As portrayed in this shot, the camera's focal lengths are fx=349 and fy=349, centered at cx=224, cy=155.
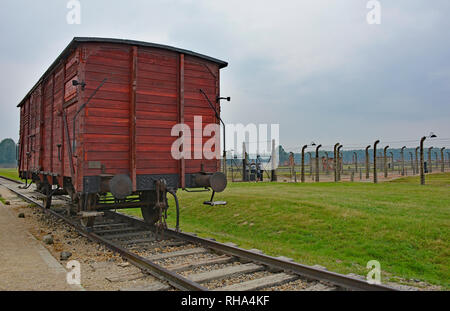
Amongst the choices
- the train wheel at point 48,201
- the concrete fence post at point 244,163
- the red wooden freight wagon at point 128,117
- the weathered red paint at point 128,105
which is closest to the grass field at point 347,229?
the red wooden freight wagon at point 128,117

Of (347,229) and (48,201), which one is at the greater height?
(48,201)

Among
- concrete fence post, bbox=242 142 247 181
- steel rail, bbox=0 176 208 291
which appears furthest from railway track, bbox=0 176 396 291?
concrete fence post, bbox=242 142 247 181

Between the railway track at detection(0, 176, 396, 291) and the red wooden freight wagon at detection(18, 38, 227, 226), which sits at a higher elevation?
the red wooden freight wagon at detection(18, 38, 227, 226)

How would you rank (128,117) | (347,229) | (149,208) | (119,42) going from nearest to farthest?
(119,42) → (128,117) → (347,229) → (149,208)

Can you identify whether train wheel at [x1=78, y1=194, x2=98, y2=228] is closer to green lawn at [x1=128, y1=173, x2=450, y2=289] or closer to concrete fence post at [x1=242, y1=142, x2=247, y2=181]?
green lawn at [x1=128, y1=173, x2=450, y2=289]

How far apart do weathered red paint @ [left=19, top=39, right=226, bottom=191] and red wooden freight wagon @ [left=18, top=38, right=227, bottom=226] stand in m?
0.02

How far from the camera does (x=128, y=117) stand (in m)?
7.27

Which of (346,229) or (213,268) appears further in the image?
(346,229)

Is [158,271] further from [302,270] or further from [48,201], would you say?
[48,201]

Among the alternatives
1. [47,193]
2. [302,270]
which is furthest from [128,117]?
[47,193]

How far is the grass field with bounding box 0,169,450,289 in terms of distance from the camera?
21.3 ft

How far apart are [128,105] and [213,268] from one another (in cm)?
379

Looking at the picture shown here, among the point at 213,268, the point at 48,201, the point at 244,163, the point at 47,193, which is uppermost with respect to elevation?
the point at 244,163
